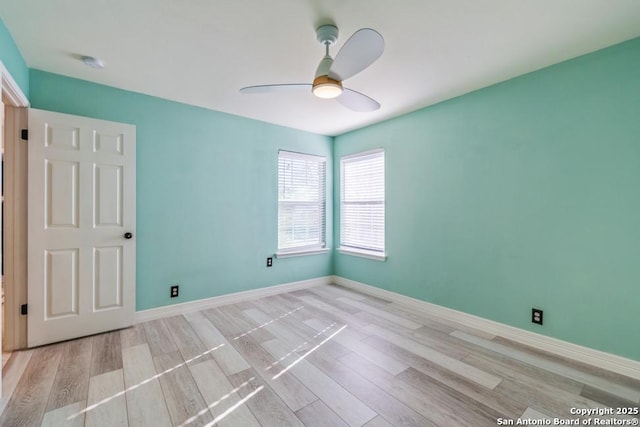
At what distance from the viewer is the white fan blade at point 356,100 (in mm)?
2172

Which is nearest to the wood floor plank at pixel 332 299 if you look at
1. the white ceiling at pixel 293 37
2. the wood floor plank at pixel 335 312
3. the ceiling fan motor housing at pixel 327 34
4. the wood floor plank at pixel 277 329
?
the wood floor plank at pixel 335 312

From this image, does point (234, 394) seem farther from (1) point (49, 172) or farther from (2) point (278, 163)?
(2) point (278, 163)

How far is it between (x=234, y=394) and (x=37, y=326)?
1954 mm

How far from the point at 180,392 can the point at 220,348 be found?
581mm

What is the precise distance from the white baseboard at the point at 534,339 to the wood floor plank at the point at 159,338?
255 cm

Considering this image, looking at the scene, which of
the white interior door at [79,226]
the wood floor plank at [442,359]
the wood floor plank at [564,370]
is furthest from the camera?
the white interior door at [79,226]

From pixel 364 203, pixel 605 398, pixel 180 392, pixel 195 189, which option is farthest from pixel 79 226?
pixel 605 398

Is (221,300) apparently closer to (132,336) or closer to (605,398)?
(132,336)

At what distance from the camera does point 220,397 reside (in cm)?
179

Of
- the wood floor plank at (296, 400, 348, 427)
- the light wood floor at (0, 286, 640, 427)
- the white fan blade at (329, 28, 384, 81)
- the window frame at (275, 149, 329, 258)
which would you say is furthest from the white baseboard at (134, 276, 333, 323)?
the white fan blade at (329, 28, 384, 81)

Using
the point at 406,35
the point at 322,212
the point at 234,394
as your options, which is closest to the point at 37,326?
the point at 234,394

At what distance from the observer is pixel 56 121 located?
247cm

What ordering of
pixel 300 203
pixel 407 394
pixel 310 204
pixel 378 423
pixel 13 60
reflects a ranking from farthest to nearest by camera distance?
1. pixel 310 204
2. pixel 300 203
3. pixel 13 60
4. pixel 407 394
5. pixel 378 423

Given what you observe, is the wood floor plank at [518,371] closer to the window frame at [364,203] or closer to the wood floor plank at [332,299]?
the wood floor plank at [332,299]
